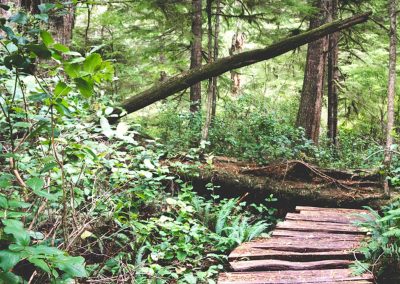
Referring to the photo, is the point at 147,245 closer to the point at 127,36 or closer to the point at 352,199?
the point at 352,199

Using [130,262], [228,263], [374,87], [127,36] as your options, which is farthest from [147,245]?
[374,87]

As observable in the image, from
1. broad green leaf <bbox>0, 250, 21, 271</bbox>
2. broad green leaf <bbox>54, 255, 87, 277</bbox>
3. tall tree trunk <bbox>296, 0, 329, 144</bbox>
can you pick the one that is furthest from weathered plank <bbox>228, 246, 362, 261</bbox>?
tall tree trunk <bbox>296, 0, 329, 144</bbox>

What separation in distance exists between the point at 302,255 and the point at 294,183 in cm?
276

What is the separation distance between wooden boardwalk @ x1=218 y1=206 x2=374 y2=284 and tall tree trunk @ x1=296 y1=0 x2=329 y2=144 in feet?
18.4

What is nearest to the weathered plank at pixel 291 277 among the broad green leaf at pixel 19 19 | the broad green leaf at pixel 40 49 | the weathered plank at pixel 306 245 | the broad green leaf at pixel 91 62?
the weathered plank at pixel 306 245

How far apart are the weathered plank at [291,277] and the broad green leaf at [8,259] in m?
2.94

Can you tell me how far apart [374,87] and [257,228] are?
10.1m

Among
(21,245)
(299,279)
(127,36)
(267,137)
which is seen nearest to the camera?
(21,245)

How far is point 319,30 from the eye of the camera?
7.04 metres

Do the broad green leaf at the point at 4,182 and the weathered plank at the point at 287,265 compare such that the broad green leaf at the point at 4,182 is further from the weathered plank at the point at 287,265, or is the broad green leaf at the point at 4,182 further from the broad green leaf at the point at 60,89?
the weathered plank at the point at 287,265

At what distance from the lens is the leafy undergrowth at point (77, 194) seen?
2.02 meters

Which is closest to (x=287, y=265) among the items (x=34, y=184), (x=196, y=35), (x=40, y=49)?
(x=34, y=184)

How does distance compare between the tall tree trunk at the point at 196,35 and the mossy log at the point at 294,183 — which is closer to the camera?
the mossy log at the point at 294,183

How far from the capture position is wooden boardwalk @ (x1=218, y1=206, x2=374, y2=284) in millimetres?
4285
